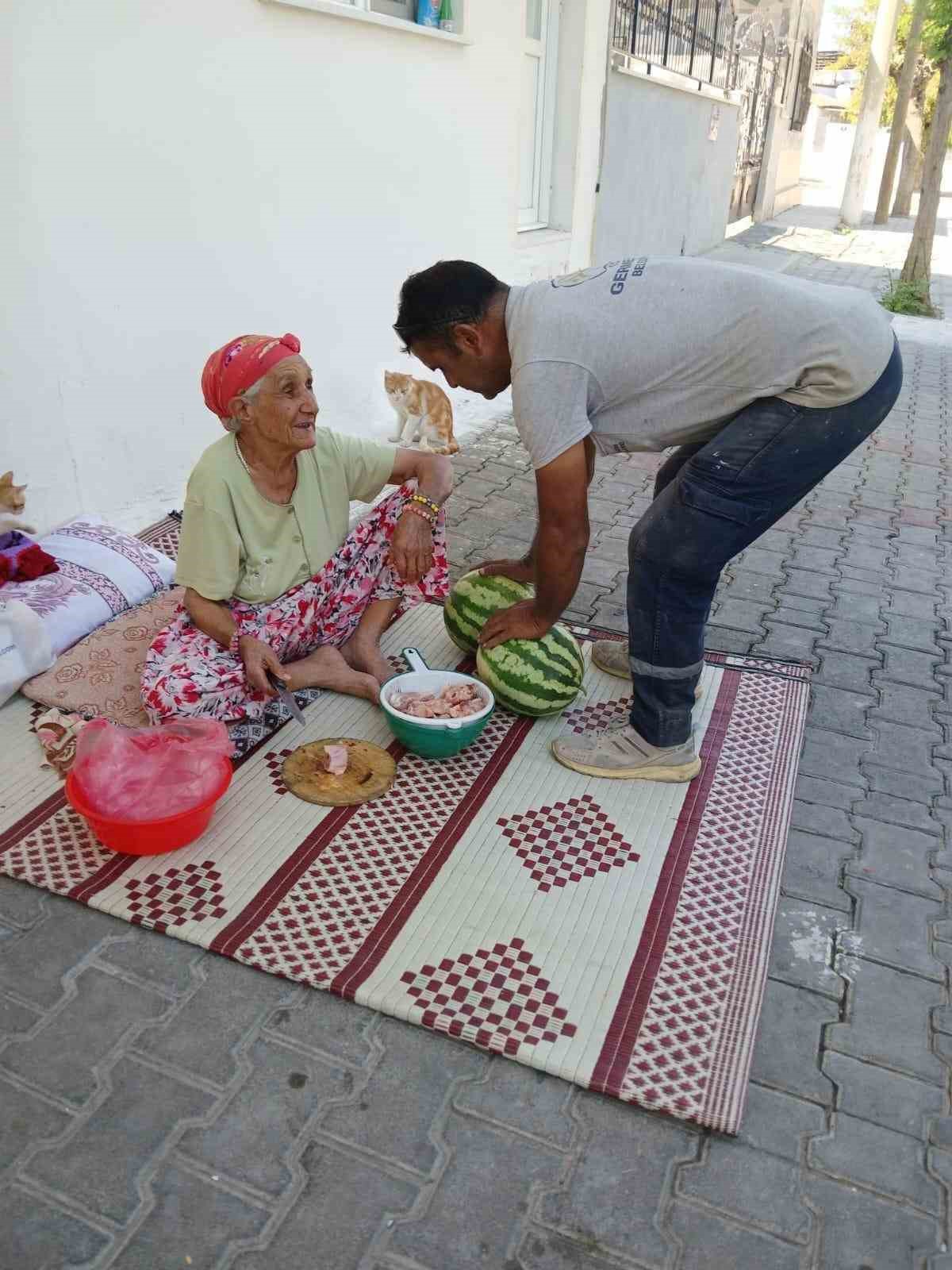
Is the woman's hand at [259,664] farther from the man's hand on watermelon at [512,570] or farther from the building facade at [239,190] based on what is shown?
the building facade at [239,190]

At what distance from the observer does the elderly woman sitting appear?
285 cm

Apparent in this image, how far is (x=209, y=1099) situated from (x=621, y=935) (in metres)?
1.02

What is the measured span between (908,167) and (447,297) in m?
26.4

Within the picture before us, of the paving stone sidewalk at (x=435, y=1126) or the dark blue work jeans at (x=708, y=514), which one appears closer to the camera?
the paving stone sidewalk at (x=435, y=1126)

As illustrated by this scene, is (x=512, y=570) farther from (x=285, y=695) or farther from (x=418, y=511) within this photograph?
(x=285, y=695)

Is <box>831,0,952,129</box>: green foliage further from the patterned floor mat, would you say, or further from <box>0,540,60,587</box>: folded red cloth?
<box>0,540,60,587</box>: folded red cloth

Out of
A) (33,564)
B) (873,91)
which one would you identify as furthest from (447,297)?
(873,91)

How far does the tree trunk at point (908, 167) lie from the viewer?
23297mm

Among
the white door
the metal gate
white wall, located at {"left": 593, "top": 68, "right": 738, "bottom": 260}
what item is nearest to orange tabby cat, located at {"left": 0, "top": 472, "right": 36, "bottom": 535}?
the white door

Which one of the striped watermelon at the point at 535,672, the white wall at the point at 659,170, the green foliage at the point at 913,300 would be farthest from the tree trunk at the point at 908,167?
the striped watermelon at the point at 535,672

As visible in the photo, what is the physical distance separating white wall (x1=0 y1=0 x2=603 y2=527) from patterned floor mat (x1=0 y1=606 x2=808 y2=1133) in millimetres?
1534

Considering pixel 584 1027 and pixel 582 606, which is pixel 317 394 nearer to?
pixel 582 606

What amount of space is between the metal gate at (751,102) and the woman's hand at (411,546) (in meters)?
14.4

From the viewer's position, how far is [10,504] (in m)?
3.67
